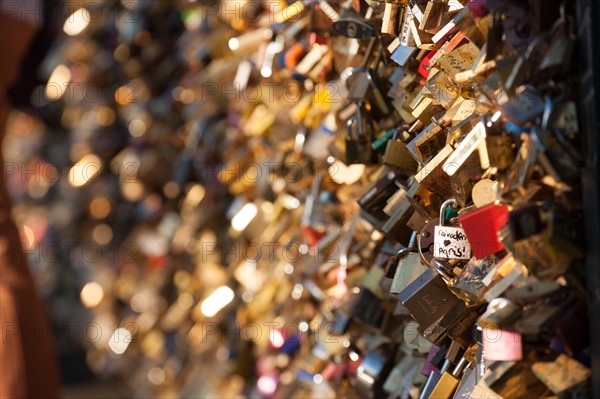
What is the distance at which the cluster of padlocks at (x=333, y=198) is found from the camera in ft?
3.18

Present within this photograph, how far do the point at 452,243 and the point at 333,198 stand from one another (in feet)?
1.94

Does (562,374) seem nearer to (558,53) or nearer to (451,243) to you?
(451,243)

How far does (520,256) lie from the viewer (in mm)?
960

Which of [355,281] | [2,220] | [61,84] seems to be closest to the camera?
[355,281]

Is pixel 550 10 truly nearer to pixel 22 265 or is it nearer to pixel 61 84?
pixel 22 265

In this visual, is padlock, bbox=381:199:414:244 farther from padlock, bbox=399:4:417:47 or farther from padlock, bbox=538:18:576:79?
padlock, bbox=538:18:576:79

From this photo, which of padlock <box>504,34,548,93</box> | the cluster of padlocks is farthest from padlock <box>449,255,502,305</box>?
padlock <box>504,34,548,93</box>

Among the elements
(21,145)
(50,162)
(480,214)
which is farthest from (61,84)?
(480,214)

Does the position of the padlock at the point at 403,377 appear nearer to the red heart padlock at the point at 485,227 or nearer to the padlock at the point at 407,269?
the padlock at the point at 407,269

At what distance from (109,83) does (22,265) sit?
5.14 feet

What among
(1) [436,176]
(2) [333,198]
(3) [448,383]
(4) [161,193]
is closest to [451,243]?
(1) [436,176]

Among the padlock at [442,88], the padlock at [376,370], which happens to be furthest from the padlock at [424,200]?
Answer: the padlock at [376,370]

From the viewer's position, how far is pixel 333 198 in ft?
5.50

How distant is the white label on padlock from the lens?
110cm
